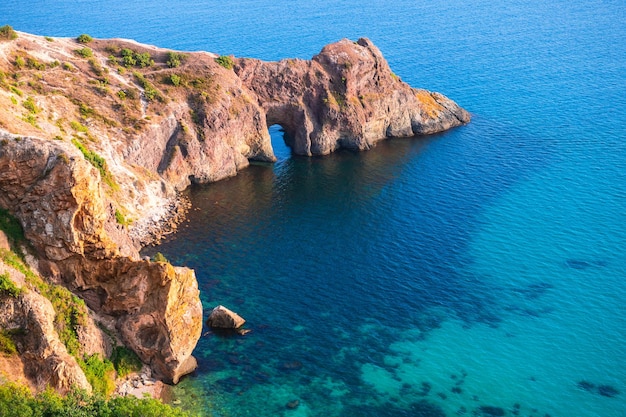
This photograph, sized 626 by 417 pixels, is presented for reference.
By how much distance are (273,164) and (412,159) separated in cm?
3010

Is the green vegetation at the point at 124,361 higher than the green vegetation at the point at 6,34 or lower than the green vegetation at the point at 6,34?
lower

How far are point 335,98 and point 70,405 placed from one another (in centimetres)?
9563

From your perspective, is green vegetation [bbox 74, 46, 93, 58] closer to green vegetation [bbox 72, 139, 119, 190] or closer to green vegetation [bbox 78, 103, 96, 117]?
green vegetation [bbox 78, 103, 96, 117]

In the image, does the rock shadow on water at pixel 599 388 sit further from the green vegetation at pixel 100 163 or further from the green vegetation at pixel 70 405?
the green vegetation at pixel 100 163

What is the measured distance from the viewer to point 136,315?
6175 centimetres

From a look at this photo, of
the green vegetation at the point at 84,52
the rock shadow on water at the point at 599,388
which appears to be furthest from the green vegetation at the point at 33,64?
the rock shadow on water at the point at 599,388

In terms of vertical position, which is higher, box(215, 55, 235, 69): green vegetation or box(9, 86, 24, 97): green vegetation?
box(215, 55, 235, 69): green vegetation

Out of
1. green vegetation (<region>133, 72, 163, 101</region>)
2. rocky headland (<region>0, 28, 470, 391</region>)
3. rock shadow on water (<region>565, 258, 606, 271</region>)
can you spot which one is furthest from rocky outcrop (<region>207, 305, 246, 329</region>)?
green vegetation (<region>133, 72, 163, 101</region>)

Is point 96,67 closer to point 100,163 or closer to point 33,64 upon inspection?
point 33,64

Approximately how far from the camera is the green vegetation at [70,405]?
141ft

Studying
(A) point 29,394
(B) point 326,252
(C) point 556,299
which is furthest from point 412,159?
(A) point 29,394

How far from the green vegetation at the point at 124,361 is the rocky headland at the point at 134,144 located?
32.5 inches

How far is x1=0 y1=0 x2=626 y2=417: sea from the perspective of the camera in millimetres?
63969

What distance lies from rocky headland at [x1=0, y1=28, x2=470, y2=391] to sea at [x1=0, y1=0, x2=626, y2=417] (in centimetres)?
534
